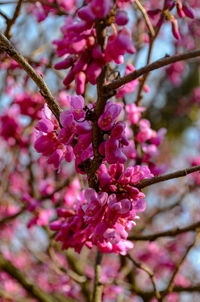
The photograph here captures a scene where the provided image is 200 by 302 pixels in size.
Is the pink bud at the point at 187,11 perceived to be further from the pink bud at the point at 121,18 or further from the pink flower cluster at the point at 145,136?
the pink bud at the point at 121,18

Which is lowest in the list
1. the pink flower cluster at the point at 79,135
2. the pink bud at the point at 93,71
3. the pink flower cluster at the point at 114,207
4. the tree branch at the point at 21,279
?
the tree branch at the point at 21,279

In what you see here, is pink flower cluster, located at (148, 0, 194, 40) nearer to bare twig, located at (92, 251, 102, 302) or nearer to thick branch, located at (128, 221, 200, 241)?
thick branch, located at (128, 221, 200, 241)

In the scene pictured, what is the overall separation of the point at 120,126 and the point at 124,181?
0.24 m

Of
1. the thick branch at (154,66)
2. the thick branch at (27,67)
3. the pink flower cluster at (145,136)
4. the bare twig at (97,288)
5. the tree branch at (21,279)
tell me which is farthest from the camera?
the tree branch at (21,279)

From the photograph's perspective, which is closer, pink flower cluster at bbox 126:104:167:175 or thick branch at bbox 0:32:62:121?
thick branch at bbox 0:32:62:121

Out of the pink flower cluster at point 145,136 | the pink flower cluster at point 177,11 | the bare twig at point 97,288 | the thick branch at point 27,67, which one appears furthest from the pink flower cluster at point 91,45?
the bare twig at point 97,288

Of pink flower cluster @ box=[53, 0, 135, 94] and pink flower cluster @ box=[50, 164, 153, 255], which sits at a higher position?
→ pink flower cluster @ box=[53, 0, 135, 94]

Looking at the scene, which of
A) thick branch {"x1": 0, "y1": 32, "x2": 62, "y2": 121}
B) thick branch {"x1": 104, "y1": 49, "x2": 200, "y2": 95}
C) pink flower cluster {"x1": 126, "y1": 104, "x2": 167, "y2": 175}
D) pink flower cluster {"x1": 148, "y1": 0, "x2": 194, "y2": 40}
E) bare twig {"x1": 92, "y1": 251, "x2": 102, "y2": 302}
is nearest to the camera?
thick branch {"x1": 104, "y1": 49, "x2": 200, "y2": 95}

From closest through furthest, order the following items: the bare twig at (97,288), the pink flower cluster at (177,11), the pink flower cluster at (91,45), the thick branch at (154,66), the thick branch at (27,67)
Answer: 1. the thick branch at (154,66)
2. the pink flower cluster at (91,45)
3. the thick branch at (27,67)
4. the pink flower cluster at (177,11)
5. the bare twig at (97,288)

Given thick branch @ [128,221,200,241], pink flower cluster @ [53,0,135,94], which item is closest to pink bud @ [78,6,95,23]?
pink flower cluster @ [53,0,135,94]

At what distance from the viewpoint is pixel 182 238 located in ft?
19.1

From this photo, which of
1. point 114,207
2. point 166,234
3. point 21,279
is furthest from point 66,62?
point 21,279

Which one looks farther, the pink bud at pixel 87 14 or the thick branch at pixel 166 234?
the thick branch at pixel 166 234

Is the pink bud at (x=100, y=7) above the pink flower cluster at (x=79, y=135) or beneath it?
above
